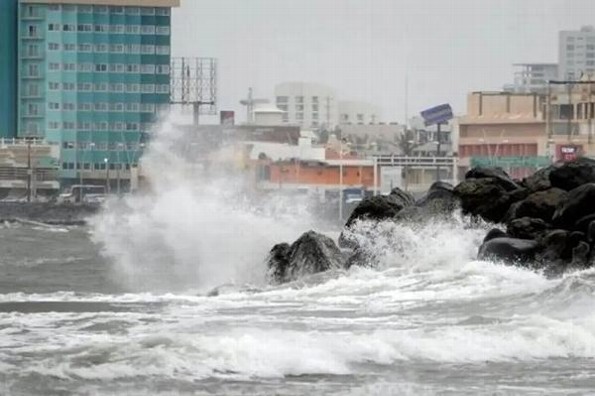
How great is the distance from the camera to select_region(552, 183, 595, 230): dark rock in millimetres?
27469

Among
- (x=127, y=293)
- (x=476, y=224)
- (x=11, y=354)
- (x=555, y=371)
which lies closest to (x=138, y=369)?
(x=11, y=354)

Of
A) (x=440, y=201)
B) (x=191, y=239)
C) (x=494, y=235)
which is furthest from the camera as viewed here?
(x=191, y=239)

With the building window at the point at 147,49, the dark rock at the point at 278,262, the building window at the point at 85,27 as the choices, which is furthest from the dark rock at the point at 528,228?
the building window at the point at 85,27

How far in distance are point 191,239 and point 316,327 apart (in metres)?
24.1

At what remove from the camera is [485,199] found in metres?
33.0

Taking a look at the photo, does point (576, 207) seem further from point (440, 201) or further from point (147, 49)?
point (147, 49)

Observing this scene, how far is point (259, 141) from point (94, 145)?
15830 millimetres

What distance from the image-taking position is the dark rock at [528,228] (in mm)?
28328

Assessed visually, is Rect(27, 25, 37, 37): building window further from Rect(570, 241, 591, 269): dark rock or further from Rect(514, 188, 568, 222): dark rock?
Rect(570, 241, 591, 269): dark rock

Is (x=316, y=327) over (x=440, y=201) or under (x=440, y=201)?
under

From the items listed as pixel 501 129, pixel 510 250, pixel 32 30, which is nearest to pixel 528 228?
pixel 510 250

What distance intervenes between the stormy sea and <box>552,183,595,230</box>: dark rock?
1696mm

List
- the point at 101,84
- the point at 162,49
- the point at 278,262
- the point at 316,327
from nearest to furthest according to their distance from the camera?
the point at 316,327 → the point at 278,262 → the point at 162,49 → the point at 101,84

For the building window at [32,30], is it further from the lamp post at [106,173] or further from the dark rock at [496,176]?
the dark rock at [496,176]
